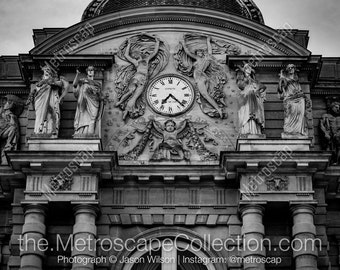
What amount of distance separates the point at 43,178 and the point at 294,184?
647cm

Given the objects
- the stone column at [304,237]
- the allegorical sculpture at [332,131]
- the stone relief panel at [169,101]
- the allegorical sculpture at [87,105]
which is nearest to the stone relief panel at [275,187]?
the stone column at [304,237]

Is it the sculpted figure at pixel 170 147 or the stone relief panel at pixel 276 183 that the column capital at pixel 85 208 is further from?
the stone relief panel at pixel 276 183

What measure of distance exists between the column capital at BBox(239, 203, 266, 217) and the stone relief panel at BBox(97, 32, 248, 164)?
1913mm

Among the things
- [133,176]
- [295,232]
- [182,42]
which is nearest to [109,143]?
[133,176]

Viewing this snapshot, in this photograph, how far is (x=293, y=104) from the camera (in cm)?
2709

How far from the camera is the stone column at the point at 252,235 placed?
2480 centimetres

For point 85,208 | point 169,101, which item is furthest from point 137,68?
point 85,208

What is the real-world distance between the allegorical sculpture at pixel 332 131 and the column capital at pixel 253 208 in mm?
2912

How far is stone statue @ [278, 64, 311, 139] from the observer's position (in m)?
26.8

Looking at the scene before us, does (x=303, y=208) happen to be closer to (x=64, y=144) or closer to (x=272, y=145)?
(x=272, y=145)

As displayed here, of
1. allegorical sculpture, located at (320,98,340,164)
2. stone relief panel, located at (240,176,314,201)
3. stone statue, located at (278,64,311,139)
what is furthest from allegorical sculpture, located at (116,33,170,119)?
allegorical sculpture, located at (320,98,340,164)

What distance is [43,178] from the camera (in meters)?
25.9

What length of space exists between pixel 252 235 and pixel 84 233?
4203 mm

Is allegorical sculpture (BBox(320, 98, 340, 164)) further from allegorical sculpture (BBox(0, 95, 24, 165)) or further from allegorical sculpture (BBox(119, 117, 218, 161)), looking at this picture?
allegorical sculpture (BBox(0, 95, 24, 165))
